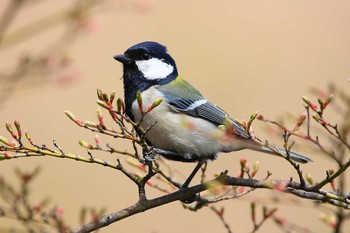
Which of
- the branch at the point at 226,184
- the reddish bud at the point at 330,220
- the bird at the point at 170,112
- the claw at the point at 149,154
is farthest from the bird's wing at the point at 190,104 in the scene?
the reddish bud at the point at 330,220

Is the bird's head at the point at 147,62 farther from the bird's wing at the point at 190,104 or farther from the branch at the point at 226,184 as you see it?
the branch at the point at 226,184

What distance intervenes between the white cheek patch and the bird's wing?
5 centimetres

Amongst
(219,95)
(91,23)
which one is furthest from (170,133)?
(219,95)

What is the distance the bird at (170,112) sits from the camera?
7.87 ft

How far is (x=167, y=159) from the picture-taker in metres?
2.47

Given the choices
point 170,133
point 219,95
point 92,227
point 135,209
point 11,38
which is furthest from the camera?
point 219,95

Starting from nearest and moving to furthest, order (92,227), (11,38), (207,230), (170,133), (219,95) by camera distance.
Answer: (92,227), (11,38), (170,133), (207,230), (219,95)

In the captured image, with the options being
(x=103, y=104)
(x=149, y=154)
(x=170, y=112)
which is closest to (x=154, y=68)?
(x=170, y=112)

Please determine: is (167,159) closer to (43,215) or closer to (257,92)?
(43,215)

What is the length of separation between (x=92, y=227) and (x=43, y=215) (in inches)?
8.7

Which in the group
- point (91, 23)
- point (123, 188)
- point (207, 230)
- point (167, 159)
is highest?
point (91, 23)

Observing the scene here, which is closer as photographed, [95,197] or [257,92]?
[95,197]

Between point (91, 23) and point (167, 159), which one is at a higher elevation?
point (91, 23)

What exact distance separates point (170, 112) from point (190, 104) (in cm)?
16
